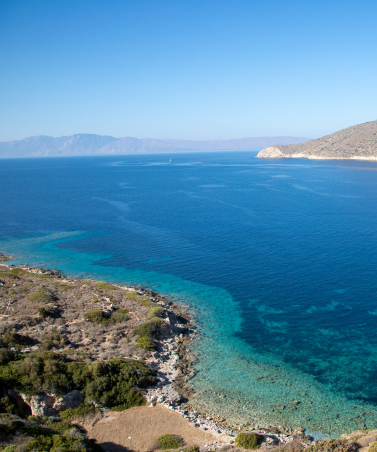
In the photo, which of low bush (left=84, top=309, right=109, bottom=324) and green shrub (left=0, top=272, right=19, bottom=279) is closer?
low bush (left=84, top=309, right=109, bottom=324)

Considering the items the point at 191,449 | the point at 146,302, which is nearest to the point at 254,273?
the point at 146,302

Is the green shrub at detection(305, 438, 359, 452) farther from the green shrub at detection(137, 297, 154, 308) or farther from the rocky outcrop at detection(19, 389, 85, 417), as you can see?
the green shrub at detection(137, 297, 154, 308)

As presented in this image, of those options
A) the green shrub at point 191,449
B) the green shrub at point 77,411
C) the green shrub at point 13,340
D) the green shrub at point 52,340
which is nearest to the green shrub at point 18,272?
the green shrub at point 13,340

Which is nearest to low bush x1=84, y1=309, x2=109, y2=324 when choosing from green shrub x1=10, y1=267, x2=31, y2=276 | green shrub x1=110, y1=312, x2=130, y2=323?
green shrub x1=110, y1=312, x2=130, y2=323

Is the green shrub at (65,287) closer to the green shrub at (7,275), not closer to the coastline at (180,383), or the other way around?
the green shrub at (7,275)

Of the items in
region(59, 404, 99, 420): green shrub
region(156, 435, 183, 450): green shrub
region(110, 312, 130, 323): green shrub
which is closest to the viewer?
region(156, 435, 183, 450): green shrub

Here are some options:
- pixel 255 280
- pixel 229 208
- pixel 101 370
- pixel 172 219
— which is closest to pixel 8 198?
pixel 172 219

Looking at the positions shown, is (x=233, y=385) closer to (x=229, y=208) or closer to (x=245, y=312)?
(x=245, y=312)
